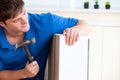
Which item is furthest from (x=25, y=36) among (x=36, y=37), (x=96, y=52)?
(x=96, y=52)

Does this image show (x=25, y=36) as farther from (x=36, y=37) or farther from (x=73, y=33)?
(x=73, y=33)

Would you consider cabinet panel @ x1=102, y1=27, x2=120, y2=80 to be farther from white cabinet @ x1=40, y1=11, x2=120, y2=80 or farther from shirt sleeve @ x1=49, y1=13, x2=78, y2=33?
shirt sleeve @ x1=49, y1=13, x2=78, y2=33

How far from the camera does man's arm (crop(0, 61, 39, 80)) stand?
1.03m

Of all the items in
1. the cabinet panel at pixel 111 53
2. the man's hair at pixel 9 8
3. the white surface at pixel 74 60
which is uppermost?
the man's hair at pixel 9 8

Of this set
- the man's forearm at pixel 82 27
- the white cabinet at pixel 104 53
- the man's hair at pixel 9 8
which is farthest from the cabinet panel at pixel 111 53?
the man's hair at pixel 9 8

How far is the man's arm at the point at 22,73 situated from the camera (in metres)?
1.03

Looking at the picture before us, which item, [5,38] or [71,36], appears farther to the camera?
[5,38]

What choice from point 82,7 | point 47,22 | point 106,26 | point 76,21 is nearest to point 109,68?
point 106,26

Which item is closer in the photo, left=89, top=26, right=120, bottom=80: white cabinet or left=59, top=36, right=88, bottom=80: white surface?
left=59, top=36, right=88, bottom=80: white surface

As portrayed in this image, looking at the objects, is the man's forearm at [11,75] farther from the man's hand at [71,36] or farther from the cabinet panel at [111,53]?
the cabinet panel at [111,53]

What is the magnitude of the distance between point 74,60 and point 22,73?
27 centimetres

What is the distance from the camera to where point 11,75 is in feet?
3.66

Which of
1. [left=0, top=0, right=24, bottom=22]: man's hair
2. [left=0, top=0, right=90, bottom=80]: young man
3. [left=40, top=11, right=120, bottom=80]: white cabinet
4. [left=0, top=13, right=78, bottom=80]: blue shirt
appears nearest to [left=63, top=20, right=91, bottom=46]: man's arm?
[left=0, top=0, right=90, bottom=80]: young man

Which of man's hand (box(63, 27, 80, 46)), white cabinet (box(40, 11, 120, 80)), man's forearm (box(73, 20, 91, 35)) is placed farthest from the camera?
white cabinet (box(40, 11, 120, 80))
